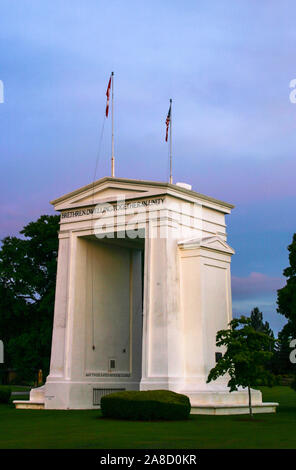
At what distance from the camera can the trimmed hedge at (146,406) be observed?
2356 cm

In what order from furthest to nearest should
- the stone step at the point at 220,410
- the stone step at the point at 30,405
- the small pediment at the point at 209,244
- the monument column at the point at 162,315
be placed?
the stone step at the point at 30,405, the small pediment at the point at 209,244, the monument column at the point at 162,315, the stone step at the point at 220,410

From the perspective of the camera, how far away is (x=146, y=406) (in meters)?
23.6

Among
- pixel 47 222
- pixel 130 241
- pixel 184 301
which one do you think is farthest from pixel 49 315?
pixel 184 301

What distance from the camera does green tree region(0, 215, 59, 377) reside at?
1689 inches

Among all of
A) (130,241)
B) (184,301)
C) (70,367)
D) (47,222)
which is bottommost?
(70,367)

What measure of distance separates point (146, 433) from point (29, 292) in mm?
28066

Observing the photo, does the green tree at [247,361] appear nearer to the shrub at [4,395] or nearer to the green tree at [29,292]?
the shrub at [4,395]

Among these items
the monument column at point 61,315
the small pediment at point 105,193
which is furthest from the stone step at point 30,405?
the small pediment at point 105,193

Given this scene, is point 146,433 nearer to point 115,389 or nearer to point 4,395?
point 115,389

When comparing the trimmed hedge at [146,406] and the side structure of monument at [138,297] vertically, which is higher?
the side structure of monument at [138,297]

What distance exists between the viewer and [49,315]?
143ft

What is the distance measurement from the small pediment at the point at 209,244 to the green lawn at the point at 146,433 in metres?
8.73
